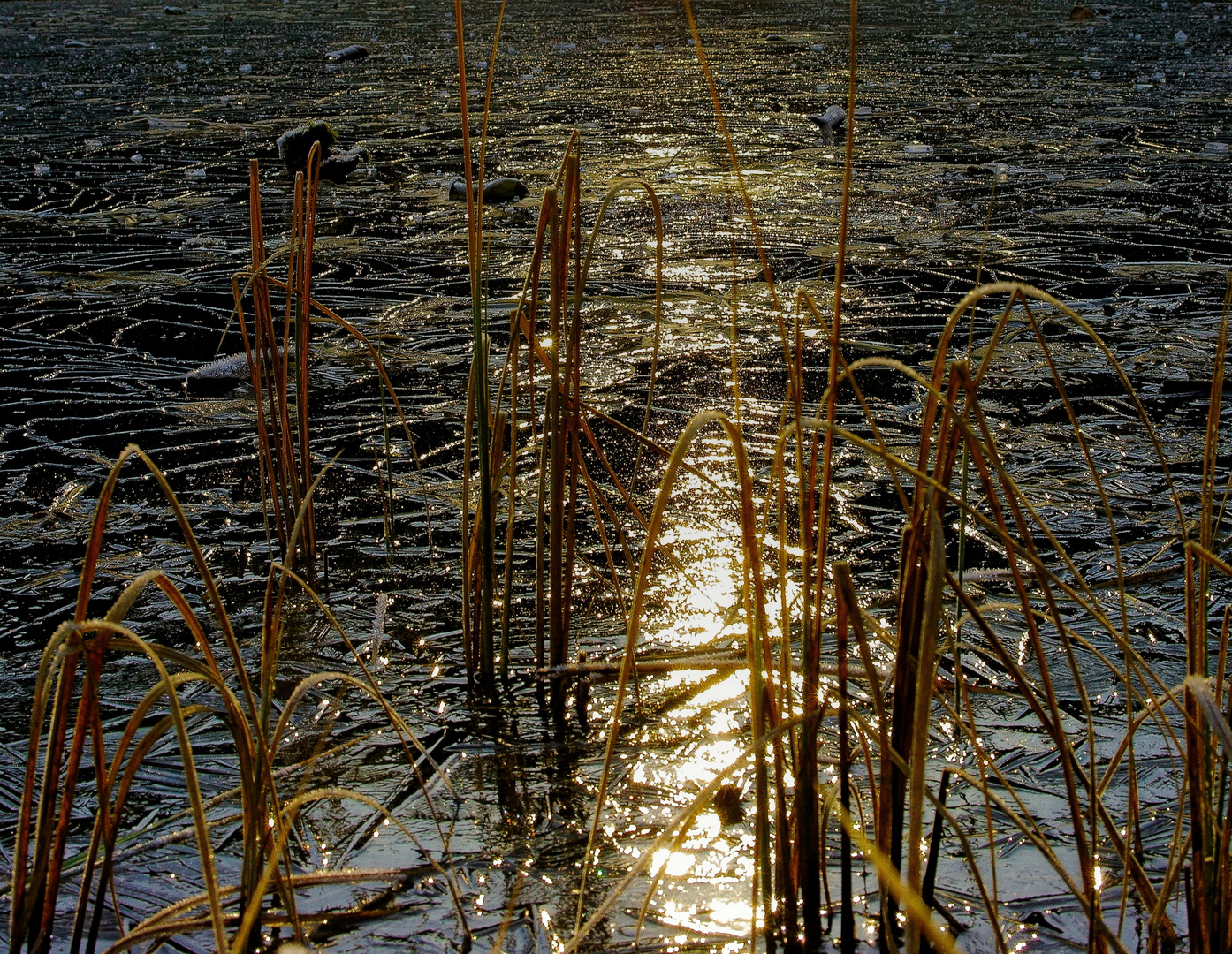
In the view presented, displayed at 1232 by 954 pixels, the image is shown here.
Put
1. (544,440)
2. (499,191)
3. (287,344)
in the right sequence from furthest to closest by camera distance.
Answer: (499,191) → (287,344) → (544,440)

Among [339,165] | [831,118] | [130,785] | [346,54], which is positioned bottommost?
[130,785]

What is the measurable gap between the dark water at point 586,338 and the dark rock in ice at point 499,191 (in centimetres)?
17

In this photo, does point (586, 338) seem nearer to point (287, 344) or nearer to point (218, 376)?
point (218, 376)

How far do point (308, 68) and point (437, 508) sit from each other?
25.6 feet

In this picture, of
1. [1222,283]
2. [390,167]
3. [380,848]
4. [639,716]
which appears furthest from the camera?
[390,167]

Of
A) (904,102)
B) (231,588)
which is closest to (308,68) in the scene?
(904,102)

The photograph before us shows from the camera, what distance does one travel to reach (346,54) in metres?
9.98

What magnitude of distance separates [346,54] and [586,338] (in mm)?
7370

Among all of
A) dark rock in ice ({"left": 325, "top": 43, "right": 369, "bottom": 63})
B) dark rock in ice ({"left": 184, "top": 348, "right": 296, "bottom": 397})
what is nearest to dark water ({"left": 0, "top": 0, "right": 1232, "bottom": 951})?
dark rock in ice ({"left": 184, "top": 348, "right": 296, "bottom": 397})

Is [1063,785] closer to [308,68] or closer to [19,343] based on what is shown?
[19,343]

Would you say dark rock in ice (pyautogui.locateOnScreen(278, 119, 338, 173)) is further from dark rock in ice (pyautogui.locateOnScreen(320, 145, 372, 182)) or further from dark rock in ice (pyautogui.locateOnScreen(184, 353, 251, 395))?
dark rock in ice (pyautogui.locateOnScreen(184, 353, 251, 395))

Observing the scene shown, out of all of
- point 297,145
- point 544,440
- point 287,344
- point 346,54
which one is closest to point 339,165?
point 297,145

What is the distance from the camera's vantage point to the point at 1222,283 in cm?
403

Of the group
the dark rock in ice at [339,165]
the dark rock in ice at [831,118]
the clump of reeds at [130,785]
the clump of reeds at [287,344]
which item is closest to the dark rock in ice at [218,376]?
the clump of reeds at [287,344]
